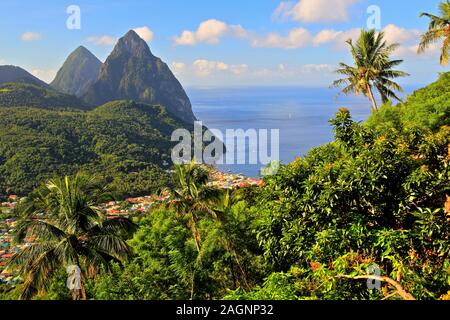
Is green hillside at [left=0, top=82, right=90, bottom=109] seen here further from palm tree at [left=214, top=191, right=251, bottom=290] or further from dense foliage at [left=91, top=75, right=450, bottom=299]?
dense foliage at [left=91, top=75, right=450, bottom=299]

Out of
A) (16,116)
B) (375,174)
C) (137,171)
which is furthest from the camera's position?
(16,116)

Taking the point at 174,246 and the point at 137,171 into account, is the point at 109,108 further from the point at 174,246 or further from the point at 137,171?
the point at 174,246

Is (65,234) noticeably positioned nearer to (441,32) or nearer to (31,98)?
(441,32)

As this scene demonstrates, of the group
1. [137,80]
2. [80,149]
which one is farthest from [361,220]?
[137,80]

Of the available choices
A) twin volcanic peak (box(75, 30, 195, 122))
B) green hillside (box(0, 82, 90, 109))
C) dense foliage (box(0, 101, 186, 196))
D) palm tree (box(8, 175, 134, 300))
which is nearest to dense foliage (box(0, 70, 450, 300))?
palm tree (box(8, 175, 134, 300))

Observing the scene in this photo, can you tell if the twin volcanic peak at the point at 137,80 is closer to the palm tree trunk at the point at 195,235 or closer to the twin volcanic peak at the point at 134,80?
the twin volcanic peak at the point at 134,80

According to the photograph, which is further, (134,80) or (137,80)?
(134,80)

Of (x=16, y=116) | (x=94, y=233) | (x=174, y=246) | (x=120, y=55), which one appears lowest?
(x=174, y=246)
